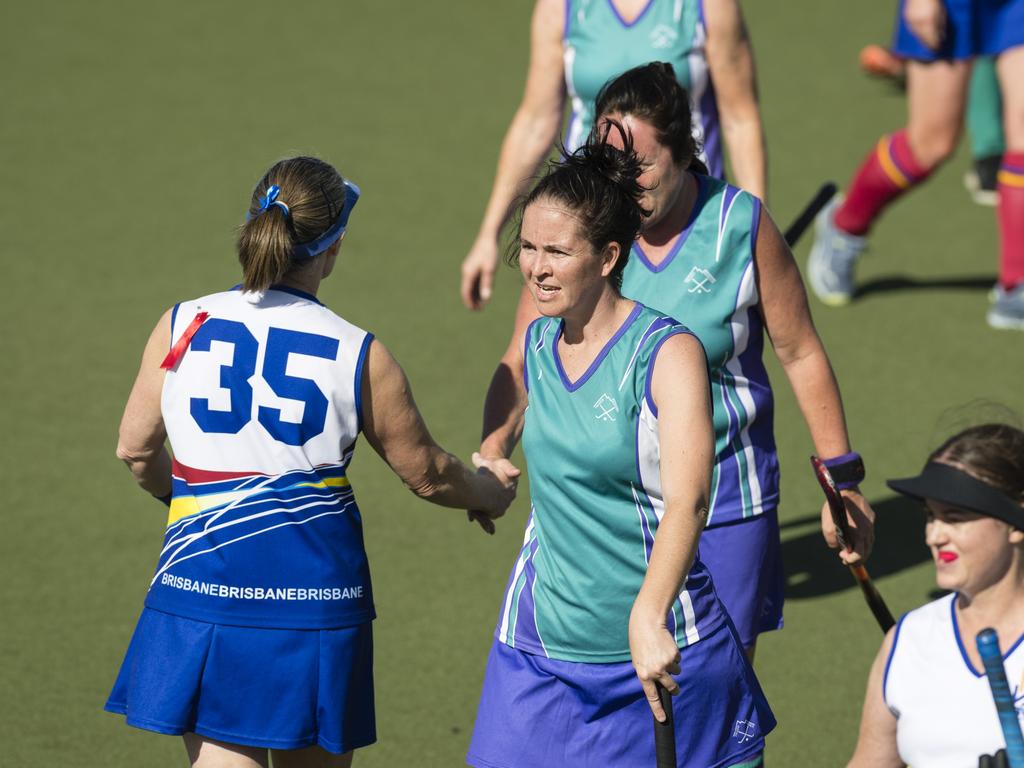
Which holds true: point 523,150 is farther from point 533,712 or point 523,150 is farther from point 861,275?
point 861,275

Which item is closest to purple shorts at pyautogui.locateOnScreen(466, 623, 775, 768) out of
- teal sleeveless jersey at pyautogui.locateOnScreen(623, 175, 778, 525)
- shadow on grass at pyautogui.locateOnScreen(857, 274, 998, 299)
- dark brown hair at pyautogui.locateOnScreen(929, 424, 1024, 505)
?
teal sleeveless jersey at pyautogui.locateOnScreen(623, 175, 778, 525)

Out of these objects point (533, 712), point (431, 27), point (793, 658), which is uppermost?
point (431, 27)

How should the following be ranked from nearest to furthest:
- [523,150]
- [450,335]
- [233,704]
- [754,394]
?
[233,704] < [754,394] < [523,150] < [450,335]

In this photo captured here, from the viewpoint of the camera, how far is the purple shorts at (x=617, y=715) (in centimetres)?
313

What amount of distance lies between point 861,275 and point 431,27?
17.1ft

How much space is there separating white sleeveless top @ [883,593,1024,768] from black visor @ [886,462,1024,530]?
0.19 metres

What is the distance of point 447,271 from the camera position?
8242mm

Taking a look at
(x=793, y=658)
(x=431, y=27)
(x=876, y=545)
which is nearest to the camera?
(x=793, y=658)

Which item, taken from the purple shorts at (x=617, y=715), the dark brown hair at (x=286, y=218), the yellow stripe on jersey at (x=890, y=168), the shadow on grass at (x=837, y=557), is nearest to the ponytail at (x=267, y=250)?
the dark brown hair at (x=286, y=218)

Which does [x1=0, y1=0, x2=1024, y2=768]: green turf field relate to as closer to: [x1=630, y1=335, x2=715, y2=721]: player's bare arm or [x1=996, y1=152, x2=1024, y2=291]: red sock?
[x1=996, y1=152, x2=1024, y2=291]: red sock

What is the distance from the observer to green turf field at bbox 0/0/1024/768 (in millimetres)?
4867

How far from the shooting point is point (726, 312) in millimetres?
3635

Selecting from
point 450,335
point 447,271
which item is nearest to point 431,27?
point 447,271

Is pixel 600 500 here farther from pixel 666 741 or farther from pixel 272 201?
pixel 272 201
